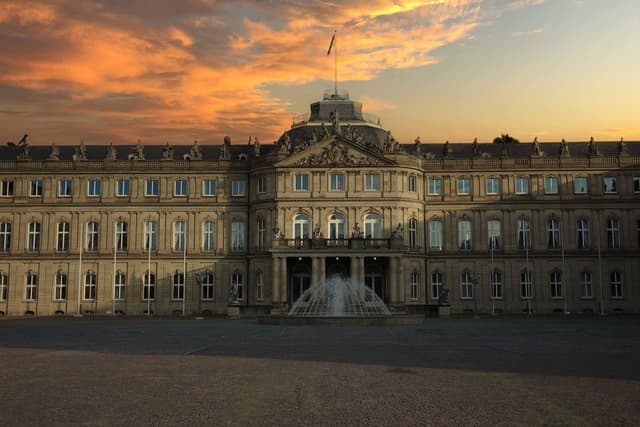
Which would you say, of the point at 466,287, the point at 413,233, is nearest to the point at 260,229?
the point at 413,233

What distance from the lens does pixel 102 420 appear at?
699 inches

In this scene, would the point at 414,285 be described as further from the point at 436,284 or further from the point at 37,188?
the point at 37,188

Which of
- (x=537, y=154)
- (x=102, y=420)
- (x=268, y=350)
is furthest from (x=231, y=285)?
(x=102, y=420)

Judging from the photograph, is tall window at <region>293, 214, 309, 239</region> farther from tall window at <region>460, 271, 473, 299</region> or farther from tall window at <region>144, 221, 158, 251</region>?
tall window at <region>460, 271, 473, 299</region>

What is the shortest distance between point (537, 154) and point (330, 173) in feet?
80.8

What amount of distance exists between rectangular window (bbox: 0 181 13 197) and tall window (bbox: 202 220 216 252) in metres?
22.4

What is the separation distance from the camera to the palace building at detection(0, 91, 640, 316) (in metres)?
85.6

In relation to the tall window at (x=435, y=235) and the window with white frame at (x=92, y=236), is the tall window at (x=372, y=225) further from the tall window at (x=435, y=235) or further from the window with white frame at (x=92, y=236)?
the window with white frame at (x=92, y=236)

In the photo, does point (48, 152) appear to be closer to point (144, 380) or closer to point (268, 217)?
point (268, 217)

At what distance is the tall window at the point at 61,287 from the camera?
284 feet

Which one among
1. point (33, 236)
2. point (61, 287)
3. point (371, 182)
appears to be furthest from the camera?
point (33, 236)

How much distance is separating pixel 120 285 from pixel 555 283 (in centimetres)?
4825

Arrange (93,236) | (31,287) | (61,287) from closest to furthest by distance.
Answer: (61,287)
(31,287)
(93,236)

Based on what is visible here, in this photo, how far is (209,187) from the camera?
88.4 m
